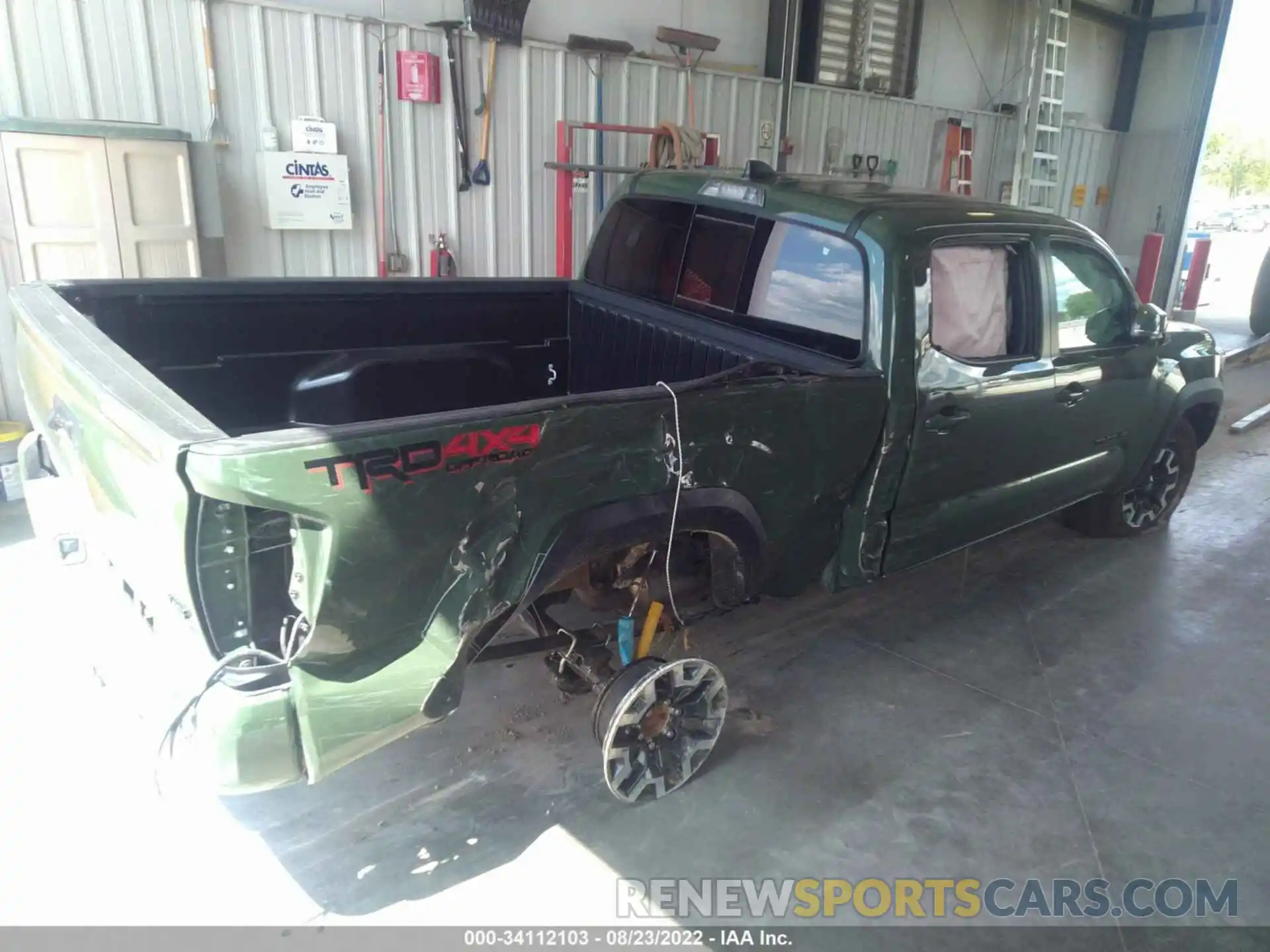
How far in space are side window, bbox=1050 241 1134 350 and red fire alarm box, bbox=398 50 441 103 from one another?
13.8ft

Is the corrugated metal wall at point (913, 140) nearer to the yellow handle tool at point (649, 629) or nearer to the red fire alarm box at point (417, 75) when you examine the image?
the red fire alarm box at point (417, 75)

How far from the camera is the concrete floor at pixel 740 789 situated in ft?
8.06

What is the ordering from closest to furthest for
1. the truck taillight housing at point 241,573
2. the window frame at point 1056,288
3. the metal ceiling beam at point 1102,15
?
the truck taillight housing at point 241,573, the window frame at point 1056,288, the metal ceiling beam at point 1102,15

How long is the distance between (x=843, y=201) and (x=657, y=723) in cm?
193

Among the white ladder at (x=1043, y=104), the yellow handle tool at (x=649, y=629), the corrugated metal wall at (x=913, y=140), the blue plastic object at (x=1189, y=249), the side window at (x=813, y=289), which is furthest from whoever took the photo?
the blue plastic object at (x=1189, y=249)

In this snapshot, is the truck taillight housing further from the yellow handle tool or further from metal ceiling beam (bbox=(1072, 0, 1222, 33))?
metal ceiling beam (bbox=(1072, 0, 1222, 33))

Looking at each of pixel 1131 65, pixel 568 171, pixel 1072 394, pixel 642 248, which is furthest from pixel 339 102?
pixel 1131 65

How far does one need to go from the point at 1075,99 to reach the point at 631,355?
12.3 m

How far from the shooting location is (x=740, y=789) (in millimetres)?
2949

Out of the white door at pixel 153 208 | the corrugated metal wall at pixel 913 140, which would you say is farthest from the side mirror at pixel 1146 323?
the corrugated metal wall at pixel 913 140

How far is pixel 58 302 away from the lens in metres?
2.71

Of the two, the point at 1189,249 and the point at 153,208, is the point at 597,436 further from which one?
the point at 1189,249

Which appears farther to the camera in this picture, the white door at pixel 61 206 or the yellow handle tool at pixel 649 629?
the white door at pixel 61 206

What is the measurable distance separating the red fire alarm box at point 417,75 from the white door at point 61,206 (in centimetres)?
198
